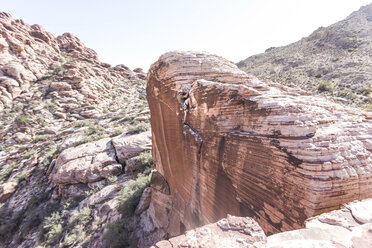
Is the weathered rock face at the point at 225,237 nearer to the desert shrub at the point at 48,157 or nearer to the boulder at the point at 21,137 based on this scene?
the desert shrub at the point at 48,157

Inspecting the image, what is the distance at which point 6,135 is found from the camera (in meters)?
16.3

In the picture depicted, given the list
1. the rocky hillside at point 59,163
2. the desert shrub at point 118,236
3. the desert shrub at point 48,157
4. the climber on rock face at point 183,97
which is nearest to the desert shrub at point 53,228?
the rocky hillside at point 59,163

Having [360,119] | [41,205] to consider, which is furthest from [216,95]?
[41,205]

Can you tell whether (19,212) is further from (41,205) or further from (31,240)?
(31,240)

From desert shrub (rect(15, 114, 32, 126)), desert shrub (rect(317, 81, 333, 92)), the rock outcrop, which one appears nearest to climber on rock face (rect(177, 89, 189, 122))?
the rock outcrop

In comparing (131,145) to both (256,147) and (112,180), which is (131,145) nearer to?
(112,180)

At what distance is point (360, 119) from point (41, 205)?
1436 cm

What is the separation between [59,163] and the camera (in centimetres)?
960

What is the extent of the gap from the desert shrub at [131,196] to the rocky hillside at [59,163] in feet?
0.13

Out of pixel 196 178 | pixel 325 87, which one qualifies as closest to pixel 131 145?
pixel 196 178

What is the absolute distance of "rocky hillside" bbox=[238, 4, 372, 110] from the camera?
16.5m

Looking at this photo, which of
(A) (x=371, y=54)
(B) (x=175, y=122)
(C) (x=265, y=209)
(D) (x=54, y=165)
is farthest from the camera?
(A) (x=371, y=54)

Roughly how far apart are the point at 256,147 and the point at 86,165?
1018 cm

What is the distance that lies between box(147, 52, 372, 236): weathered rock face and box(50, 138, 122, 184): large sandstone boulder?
256 inches
